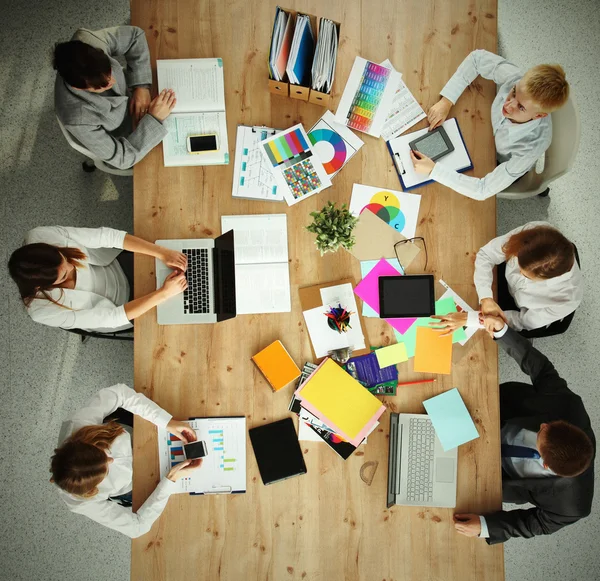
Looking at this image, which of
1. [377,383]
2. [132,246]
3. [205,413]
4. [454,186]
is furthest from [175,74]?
[377,383]

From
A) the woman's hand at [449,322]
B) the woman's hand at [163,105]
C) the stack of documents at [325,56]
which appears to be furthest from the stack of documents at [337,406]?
the woman's hand at [163,105]

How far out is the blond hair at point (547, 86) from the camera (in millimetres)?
1575

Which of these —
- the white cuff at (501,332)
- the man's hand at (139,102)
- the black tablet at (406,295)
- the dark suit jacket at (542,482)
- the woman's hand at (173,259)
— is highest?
the man's hand at (139,102)

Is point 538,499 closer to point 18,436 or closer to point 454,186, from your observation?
point 454,186

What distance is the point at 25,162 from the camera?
249 centimetres

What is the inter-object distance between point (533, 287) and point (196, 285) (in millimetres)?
1275

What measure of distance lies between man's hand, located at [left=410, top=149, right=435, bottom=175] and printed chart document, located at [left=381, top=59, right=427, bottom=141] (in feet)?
0.39

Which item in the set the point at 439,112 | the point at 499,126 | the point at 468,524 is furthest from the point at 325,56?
the point at 468,524

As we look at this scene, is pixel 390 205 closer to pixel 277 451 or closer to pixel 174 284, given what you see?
pixel 174 284

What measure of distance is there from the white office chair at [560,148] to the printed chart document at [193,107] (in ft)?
4.20

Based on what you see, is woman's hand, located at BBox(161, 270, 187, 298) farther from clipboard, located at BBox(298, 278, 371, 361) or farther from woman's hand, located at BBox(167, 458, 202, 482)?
Answer: woman's hand, located at BBox(167, 458, 202, 482)

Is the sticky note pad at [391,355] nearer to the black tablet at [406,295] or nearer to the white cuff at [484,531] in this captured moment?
the black tablet at [406,295]

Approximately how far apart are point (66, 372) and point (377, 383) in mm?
1696

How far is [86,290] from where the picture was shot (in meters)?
1.77
